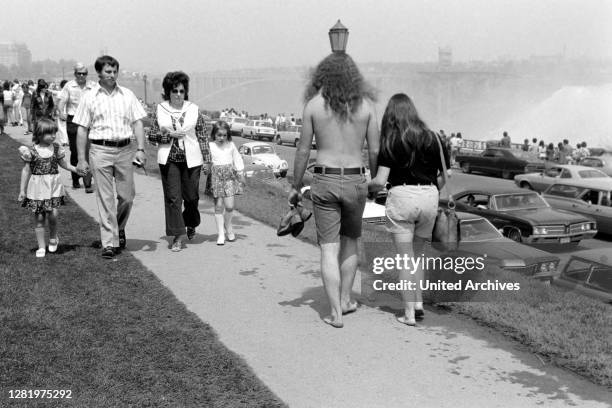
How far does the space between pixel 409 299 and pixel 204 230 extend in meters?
4.15

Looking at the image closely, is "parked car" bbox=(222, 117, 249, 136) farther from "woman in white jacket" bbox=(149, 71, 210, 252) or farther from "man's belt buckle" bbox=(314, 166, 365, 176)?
"man's belt buckle" bbox=(314, 166, 365, 176)

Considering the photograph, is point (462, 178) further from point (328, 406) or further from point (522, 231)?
point (328, 406)

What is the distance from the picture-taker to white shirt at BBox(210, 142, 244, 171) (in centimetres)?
793

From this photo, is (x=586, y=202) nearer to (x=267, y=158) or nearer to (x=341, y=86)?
(x=267, y=158)

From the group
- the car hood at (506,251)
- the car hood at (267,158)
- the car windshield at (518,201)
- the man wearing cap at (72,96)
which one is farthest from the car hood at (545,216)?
the car hood at (267,158)

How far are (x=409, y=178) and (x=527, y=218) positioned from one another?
31.2 ft

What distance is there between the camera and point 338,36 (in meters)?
9.50

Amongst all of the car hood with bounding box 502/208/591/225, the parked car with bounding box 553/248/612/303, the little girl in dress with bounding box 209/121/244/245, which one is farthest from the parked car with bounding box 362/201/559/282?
the little girl in dress with bounding box 209/121/244/245

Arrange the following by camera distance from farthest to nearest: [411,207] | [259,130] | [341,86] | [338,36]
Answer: [259,130]
[338,36]
[411,207]
[341,86]

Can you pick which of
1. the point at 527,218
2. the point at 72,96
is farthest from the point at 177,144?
the point at 527,218

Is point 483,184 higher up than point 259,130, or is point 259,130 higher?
point 259,130

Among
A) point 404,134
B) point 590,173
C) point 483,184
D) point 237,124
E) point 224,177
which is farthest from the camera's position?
point 237,124

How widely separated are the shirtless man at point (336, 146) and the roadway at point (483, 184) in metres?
9.12

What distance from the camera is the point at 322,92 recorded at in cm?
475
